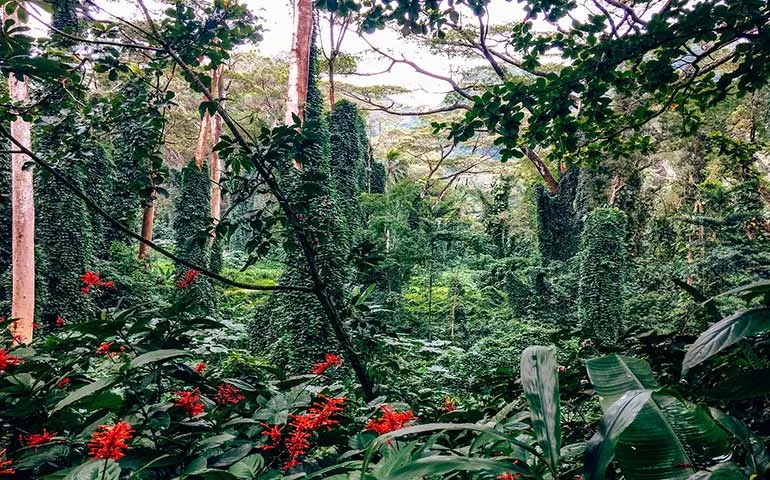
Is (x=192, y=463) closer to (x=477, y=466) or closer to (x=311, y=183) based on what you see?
(x=477, y=466)

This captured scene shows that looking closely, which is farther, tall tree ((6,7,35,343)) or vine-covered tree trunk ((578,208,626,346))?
vine-covered tree trunk ((578,208,626,346))

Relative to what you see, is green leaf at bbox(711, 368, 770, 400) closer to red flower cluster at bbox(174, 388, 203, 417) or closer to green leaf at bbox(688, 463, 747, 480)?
green leaf at bbox(688, 463, 747, 480)

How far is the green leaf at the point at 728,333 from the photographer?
60cm

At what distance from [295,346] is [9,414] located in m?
6.67

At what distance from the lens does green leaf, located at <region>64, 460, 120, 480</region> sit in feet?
2.10

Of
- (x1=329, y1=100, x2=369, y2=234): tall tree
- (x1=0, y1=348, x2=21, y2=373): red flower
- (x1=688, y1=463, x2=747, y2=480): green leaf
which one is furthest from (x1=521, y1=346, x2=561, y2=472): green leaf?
(x1=329, y1=100, x2=369, y2=234): tall tree

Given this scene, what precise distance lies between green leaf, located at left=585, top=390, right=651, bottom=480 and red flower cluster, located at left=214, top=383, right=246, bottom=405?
0.75 meters

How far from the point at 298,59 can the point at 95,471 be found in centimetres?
762

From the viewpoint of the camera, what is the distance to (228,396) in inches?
40.9

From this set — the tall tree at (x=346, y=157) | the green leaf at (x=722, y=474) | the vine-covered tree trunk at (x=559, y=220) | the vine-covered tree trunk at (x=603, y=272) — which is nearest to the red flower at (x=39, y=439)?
the green leaf at (x=722, y=474)

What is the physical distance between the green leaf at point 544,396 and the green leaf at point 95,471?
591 millimetres

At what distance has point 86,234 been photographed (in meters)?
10.4

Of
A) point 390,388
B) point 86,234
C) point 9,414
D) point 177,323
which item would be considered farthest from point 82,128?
point 86,234

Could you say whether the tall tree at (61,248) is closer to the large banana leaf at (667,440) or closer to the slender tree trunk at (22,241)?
the slender tree trunk at (22,241)
